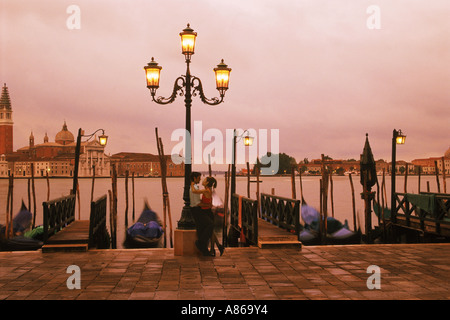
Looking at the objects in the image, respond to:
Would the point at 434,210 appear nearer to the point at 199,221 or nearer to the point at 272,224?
the point at 272,224

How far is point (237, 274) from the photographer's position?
263 inches

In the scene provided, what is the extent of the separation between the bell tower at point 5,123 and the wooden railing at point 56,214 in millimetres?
103743

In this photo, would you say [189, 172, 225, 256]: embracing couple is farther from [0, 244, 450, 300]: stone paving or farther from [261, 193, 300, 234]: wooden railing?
[261, 193, 300, 234]: wooden railing

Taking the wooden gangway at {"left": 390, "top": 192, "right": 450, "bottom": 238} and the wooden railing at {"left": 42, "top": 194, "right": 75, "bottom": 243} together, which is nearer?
the wooden railing at {"left": 42, "top": 194, "right": 75, "bottom": 243}

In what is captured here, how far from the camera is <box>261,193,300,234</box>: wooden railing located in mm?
9586

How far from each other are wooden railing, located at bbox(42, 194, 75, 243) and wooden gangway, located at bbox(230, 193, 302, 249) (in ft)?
13.8

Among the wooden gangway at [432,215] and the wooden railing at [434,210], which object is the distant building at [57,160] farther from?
the wooden railing at [434,210]

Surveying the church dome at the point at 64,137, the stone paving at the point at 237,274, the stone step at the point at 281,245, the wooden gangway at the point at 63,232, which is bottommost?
the stone paving at the point at 237,274

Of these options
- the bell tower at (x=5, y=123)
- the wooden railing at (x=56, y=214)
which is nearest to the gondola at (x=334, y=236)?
the wooden railing at (x=56, y=214)

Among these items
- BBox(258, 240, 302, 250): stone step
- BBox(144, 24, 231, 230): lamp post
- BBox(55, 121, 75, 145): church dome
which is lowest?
BBox(258, 240, 302, 250): stone step

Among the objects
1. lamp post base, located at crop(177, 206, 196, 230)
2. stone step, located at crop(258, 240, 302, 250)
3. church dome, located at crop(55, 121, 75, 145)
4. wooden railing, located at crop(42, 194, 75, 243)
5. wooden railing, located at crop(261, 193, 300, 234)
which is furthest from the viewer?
church dome, located at crop(55, 121, 75, 145)

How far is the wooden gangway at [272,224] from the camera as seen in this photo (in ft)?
30.0

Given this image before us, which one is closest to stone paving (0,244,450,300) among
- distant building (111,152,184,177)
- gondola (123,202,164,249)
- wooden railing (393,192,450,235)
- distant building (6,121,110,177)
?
wooden railing (393,192,450,235)

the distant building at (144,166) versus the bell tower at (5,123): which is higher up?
the bell tower at (5,123)
